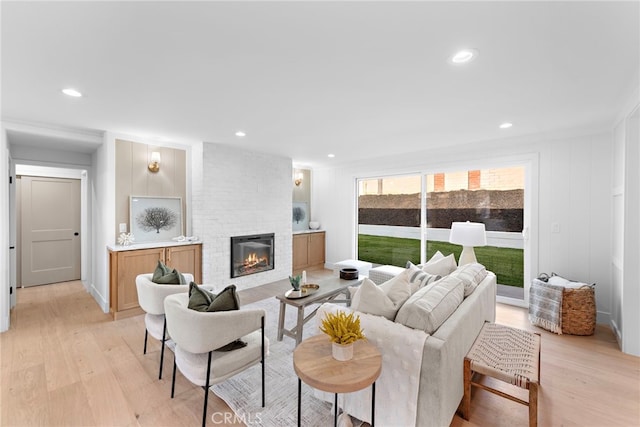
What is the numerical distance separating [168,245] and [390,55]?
372cm

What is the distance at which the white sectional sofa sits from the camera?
5.17 feet

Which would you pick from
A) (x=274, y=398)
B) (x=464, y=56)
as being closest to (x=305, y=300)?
(x=274, y=398)

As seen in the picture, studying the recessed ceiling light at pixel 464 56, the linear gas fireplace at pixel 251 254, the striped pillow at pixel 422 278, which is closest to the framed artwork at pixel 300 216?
the linear gas fireplace at pixel 251 254

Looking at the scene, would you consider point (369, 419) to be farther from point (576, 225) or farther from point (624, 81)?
point (576, 225)

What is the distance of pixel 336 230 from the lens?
6.53 metres

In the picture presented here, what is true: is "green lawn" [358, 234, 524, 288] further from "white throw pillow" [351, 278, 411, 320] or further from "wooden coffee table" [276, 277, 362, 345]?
"white throw pillow" [351, 278, 411, 320]

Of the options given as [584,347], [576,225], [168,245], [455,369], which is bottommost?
[584,347]

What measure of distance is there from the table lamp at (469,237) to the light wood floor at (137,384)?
103cm

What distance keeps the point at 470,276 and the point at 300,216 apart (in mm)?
4504

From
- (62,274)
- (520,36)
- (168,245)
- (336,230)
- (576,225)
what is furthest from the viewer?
(336,230)

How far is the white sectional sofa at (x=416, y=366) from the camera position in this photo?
1576mm

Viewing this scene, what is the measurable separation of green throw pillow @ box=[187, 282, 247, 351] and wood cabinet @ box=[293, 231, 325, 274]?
4130 millimetres

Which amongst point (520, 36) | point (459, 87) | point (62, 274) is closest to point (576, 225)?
point (459, 87)

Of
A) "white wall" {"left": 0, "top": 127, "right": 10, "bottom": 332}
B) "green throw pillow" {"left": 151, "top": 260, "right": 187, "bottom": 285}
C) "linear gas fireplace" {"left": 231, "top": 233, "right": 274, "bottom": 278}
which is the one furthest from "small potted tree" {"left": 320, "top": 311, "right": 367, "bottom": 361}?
"white wall" {"left": 0, "top": 127, "right": 10, "bottom": 332}
